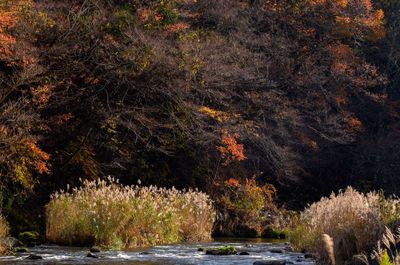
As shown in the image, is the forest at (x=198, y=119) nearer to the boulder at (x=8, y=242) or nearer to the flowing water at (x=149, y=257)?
the boulder at (x=8, y=242)

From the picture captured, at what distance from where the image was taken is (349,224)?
13.3m

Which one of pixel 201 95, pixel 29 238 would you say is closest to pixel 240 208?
pixel 201 95

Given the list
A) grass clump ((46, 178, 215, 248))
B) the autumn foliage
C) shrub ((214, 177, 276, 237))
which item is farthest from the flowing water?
shrub ((214, 177, 276, 237))

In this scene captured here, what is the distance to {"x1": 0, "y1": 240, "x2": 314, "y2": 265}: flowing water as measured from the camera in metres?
14.8

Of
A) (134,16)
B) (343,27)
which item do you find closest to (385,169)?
(343,27)

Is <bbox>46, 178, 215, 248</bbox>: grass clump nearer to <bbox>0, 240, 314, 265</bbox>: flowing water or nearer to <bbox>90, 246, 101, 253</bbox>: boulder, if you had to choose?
<bbox>0, 240, 314, 265</bbox>: flowing water

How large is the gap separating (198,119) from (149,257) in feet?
39.4

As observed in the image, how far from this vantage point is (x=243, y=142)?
31625 millimetres

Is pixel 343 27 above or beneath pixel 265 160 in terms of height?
above

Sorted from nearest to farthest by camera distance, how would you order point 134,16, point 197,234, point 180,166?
point 197,234 → point 134,16 → point 180,166

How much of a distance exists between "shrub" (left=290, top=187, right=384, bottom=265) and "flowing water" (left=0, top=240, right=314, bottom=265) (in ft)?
3.44

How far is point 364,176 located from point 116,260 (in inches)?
962

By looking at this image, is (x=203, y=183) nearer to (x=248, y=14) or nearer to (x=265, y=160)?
(x=265, y=160)

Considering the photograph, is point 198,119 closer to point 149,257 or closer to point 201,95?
point 201,95
